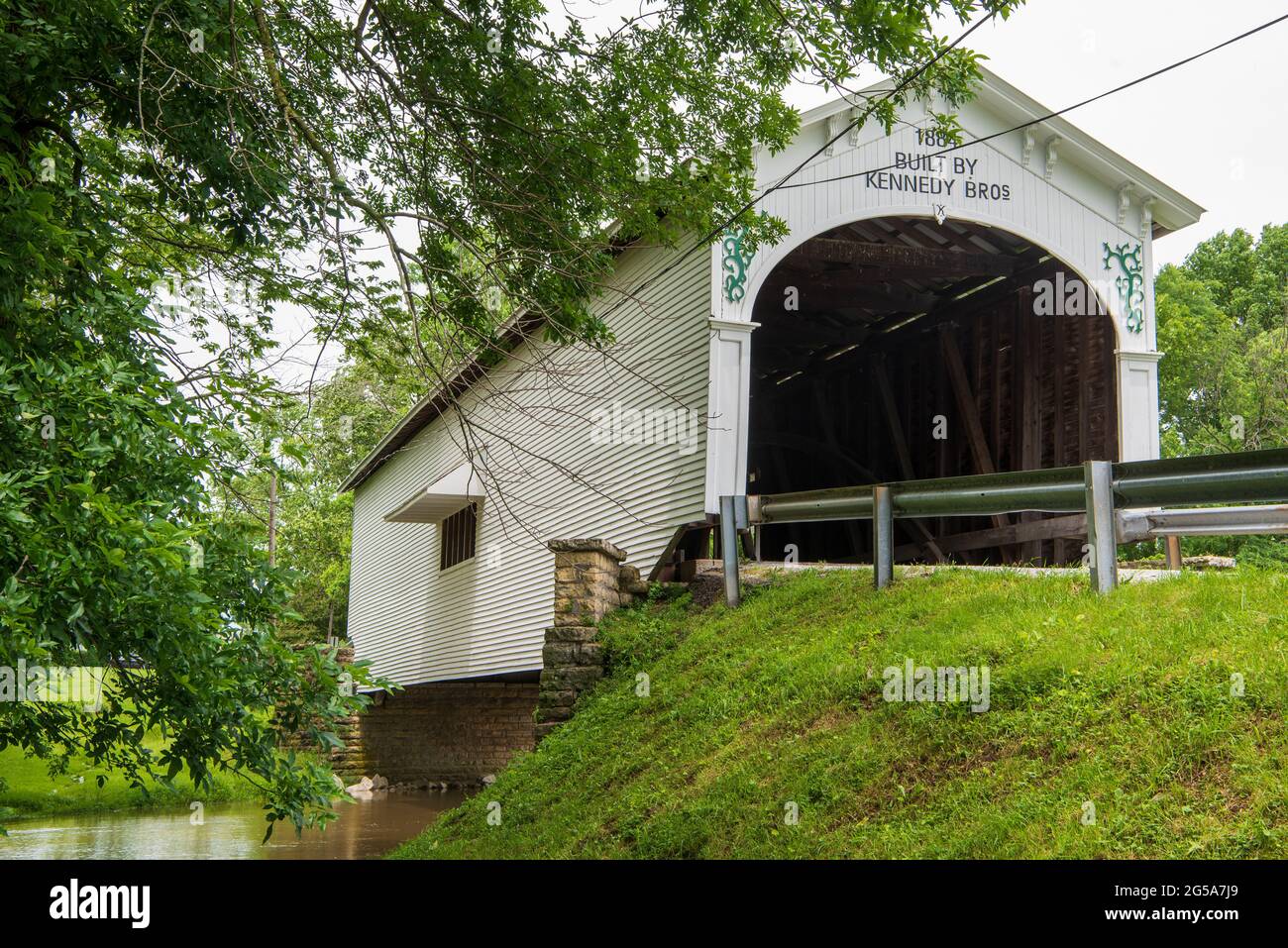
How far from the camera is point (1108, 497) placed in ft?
22.5

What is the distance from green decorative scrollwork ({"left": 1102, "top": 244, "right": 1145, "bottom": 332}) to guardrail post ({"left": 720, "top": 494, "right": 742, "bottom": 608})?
5766 mm

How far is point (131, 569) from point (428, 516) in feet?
51.9

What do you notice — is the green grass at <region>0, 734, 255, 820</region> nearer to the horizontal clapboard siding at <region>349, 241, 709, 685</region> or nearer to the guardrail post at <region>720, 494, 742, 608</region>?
the horizontal clapboard siding at <region>349, 241, 709, 685</region>

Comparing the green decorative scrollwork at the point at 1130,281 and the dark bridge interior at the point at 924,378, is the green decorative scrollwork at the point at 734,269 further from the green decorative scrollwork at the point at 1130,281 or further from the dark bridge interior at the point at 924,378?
the green decorative scrollwork at the point at 1130,281

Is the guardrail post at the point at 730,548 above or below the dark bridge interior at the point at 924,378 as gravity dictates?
below

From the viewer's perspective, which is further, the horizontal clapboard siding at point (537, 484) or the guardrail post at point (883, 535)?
the horizontal clapboard siding at point (537, 484)

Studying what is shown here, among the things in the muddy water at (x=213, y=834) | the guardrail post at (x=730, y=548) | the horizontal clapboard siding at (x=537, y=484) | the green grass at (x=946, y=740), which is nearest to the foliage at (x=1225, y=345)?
the horizontal clapboard siding at (x=537, y=484)

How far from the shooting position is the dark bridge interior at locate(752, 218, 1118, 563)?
13547mm

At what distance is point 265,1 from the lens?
7.19 m

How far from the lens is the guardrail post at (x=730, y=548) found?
10117 mm

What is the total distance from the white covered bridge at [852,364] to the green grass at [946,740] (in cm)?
200

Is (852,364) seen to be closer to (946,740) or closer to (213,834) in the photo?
(213,834)

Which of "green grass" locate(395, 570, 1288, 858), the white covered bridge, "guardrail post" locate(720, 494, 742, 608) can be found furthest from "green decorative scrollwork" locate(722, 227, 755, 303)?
"green grass" locate(395, 570, 1288, 858)

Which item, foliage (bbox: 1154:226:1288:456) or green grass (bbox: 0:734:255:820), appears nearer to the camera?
green grass (bbox: 0:734:255:820)
